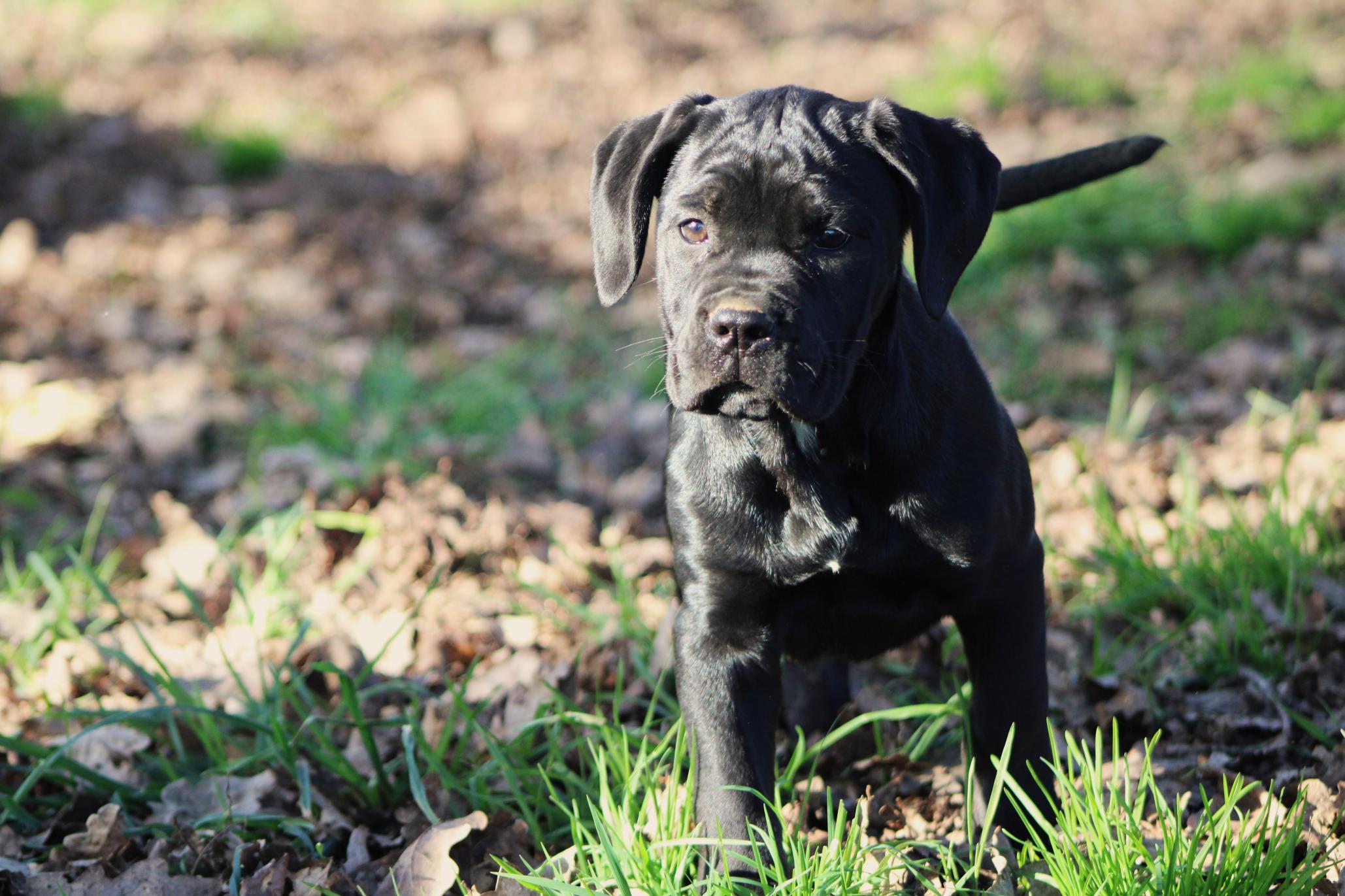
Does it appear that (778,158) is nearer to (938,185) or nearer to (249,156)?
(938,185)

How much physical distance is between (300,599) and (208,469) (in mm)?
1502

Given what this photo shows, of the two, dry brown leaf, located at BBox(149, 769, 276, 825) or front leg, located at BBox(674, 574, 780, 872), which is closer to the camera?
front leg, located at BBox(674, 574, 780, 872)

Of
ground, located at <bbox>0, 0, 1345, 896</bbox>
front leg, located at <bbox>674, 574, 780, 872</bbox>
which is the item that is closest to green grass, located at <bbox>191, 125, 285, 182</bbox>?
ground, located at <bbox>0, 0, 1345, 896</bbox>

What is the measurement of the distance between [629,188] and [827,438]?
0.66 m

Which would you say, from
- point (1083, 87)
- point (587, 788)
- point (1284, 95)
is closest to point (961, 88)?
point (1083, 87)

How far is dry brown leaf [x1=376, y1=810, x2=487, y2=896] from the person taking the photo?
2367mm

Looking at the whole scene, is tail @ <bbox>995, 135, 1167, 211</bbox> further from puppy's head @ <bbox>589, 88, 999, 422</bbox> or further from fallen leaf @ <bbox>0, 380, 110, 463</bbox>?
fallen leaf @ <bbox>0, 380, 110, 463</bbox>

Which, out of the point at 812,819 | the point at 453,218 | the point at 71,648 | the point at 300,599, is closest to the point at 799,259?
the point at 812,819

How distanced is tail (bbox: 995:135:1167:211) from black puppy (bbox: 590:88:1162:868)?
2.03ft

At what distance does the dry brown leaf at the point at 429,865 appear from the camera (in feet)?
7.77

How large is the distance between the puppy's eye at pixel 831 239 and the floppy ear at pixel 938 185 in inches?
5.8

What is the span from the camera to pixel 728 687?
2445mm

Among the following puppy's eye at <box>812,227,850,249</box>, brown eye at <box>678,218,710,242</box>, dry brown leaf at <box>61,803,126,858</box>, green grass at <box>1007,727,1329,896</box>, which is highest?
brown eye at <box>678,218,710,242</box>

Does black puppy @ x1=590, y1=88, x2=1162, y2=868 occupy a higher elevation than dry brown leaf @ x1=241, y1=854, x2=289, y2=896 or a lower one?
higher
